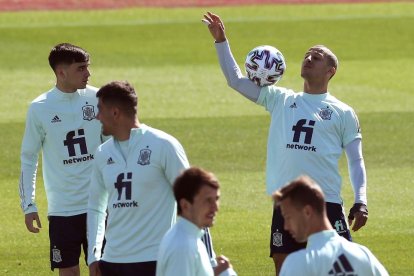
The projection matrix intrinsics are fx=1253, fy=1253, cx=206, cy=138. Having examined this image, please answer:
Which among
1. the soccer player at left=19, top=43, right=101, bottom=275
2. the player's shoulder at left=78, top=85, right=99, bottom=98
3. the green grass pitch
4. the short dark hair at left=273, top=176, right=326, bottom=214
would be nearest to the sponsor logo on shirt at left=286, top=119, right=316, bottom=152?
the soccer player at left=19, top=43, right=101, bottom=275

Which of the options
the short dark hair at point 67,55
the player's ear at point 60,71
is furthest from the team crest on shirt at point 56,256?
the short dark hair at point 67,55

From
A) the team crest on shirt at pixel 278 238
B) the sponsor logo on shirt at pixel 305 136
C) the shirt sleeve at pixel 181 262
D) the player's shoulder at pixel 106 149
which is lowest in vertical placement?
the shirt sleeve at pixel 181 262

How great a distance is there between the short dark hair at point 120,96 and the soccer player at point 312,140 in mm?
2481

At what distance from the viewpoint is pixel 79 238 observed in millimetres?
11352

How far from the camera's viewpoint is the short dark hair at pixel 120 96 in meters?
8.80

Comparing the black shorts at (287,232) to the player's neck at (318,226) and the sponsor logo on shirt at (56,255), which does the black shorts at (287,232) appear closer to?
the sponsor logo on shirt at (56,255)

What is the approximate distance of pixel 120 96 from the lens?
8.79m

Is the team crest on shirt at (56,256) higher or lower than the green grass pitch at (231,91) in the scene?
lower

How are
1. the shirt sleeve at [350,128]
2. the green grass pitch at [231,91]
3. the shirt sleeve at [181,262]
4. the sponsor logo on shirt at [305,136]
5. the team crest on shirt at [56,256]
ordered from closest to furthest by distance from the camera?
the shirt sleeve at [181,262] < the sponsor logo on shirt at [305,136] < the shirt sleeve at [350,128] < the team crest on shirt at [56,256] < the green grass pitch at [231,91]

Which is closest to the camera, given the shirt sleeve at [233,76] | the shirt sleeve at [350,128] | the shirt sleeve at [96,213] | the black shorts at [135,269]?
the black shorts at [135,269]

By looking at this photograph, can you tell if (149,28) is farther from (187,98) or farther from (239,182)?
(239,182)

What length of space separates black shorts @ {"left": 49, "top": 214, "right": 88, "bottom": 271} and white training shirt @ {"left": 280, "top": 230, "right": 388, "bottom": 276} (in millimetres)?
4531

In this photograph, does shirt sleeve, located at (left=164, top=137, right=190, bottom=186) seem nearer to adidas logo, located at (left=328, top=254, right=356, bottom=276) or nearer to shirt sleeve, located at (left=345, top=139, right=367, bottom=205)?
adidas logo, located at (left=328, top=254, right=356, bottom=276)

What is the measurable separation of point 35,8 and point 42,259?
27.9 m
